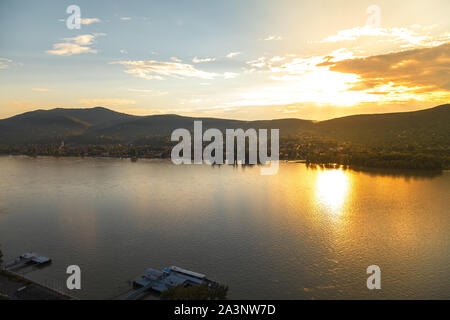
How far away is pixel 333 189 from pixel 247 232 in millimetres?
17186

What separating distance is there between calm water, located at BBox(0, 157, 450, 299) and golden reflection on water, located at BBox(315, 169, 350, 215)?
17 cm

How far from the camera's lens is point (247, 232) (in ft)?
68.3

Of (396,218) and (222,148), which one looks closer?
(396,218)

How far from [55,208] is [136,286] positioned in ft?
54.7

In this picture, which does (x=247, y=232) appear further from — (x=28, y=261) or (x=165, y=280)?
(x=28, y=261)

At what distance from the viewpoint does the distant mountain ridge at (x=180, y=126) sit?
83.9 m

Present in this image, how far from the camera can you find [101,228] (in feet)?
71.6

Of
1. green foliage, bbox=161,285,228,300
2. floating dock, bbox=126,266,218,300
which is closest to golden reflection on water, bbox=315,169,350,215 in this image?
floating dock, bbox=126,266,218,300

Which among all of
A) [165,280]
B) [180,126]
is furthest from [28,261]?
[180,126]

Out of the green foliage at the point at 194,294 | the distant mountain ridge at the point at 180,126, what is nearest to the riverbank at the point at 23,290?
the green foliage at the point at 194,294

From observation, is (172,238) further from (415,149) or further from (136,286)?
(415,149)
